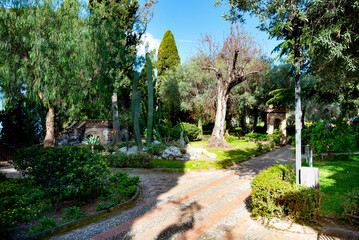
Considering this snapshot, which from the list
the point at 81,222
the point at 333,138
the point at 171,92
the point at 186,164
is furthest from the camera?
the point at 171,92

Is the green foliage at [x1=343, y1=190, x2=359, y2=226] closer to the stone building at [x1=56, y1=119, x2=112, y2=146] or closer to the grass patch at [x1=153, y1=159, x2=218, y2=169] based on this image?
the grass patch at [x1=153, y1=159, x2=218, y2=169]

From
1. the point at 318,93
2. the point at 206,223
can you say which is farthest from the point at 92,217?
the point at 318,93

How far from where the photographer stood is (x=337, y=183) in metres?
7.26

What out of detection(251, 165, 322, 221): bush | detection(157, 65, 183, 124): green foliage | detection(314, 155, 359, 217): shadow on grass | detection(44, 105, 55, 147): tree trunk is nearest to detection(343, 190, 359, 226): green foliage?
detection(314, 155, 359, 217): shadow on grass

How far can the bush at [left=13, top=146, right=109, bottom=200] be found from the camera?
5469 mm

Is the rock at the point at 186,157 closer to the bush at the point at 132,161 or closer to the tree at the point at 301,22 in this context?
the bush at the point at 132,161

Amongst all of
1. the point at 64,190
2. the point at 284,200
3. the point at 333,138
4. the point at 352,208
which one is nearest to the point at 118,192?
the point at 64,190

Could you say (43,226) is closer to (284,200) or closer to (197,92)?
(284,200)

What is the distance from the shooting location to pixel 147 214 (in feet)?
17.6

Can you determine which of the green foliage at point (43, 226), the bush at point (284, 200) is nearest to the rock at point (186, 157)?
the bush at point (284, 200)

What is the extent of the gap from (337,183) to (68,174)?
8728 millimetres

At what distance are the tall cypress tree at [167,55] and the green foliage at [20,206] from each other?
25.9m

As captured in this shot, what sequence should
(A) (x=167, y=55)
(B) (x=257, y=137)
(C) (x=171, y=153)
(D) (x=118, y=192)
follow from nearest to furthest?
(D) (x=118, y=192)
(C) (x=171, y=153)
(B) (x=257, y=137)
(A) (x=167, y=55)

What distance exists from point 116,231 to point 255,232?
2.98 m
